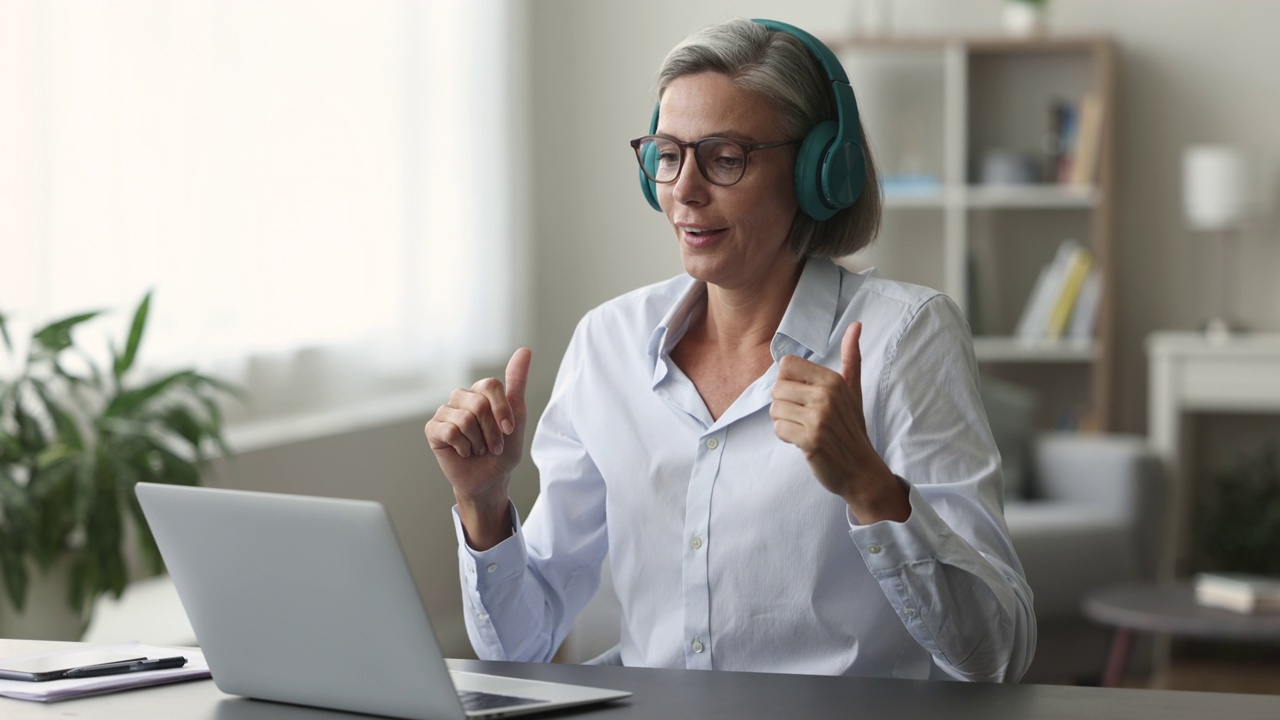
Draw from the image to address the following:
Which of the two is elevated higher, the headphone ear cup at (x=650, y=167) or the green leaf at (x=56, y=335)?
the headphone ear cup at (x=650, y=167)

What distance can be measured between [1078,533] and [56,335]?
2.43m

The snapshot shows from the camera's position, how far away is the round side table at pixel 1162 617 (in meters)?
2.91

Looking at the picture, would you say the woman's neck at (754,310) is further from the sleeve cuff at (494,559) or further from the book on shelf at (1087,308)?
the book on shelf at (1087,308)

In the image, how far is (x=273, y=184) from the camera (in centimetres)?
346

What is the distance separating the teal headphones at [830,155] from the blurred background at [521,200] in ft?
5.79

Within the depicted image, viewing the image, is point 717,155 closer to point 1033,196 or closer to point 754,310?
point 754,310

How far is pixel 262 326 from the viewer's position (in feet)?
11.3

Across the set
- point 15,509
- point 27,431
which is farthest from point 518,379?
point 27,431

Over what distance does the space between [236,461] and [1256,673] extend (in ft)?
9.12

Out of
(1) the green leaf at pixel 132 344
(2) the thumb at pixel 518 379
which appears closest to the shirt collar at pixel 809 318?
(2) the thumb at pixel 518 379

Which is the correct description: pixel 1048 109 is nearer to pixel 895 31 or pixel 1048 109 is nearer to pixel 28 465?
pixel 895 31

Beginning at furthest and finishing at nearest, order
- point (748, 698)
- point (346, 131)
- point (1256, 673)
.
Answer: point (1256, 673) → point (346, 131) → point (748, 698)

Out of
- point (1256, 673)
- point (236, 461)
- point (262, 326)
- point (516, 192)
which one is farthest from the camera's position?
point (516, 192)

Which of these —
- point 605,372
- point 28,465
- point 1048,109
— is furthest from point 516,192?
point 605,372
